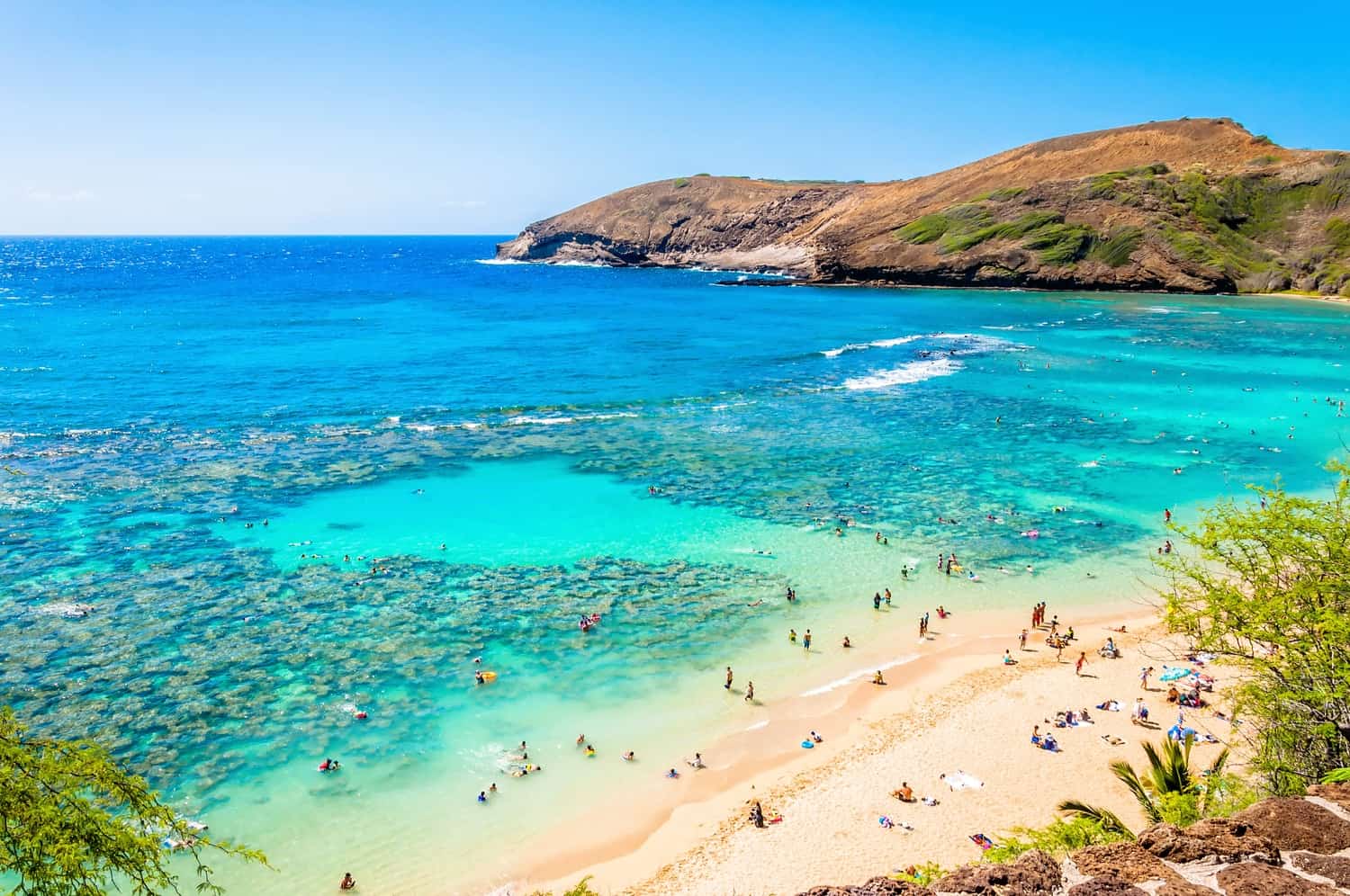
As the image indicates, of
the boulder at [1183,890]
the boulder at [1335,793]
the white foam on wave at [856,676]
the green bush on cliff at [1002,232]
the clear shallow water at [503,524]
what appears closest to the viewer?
the boulder at [1183,890]

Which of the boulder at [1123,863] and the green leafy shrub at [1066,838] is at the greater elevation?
the boulder at [1123,863]

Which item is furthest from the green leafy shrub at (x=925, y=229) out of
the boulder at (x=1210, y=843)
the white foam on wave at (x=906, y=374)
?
the boulder at (x=1210, y=843)

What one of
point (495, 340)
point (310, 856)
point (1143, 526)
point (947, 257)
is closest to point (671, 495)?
point (1143, 526)

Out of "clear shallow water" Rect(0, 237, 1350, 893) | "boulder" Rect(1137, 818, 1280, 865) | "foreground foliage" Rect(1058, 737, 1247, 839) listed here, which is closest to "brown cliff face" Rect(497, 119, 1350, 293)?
"clear shallow water" Rect(0, 237, 1350, 893)

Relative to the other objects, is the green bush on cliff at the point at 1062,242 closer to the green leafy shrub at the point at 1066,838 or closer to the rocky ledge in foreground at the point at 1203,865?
the green leafy shrub at the point at 1066,838

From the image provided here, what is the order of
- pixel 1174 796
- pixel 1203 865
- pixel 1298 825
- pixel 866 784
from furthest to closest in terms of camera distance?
pixel 866 784
pixel 1174 796
pixel 1298 825
pixel 1203 865

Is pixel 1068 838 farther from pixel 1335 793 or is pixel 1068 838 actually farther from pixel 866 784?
pixel 866 784

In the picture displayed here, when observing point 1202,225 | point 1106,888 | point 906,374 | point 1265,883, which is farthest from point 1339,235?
point 1106,888
